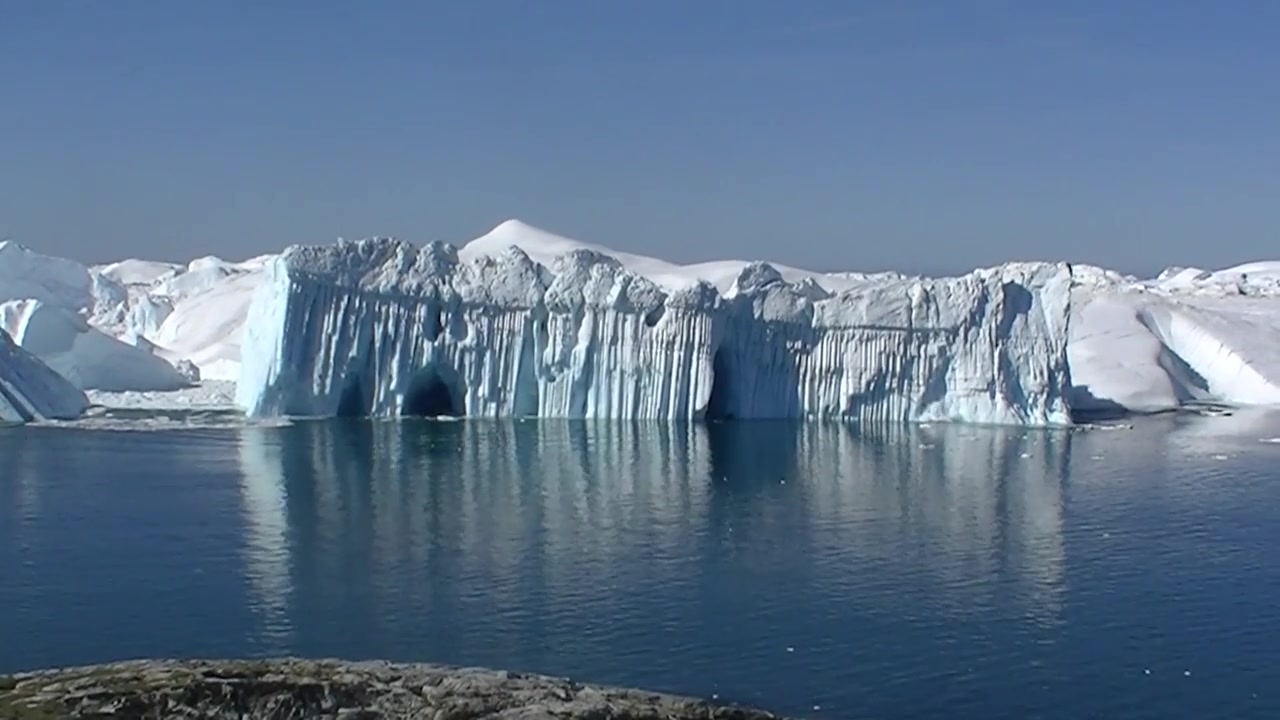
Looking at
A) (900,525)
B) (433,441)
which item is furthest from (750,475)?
(433,441)

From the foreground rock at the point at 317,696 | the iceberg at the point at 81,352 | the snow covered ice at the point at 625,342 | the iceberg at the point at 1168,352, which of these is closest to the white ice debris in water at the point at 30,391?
the snow covered ice at the point at 625,342

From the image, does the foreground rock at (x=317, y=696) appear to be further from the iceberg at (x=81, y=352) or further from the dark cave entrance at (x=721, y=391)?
the iceberg at (x=81, y=352)

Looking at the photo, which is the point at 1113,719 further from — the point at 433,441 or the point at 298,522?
the point at 433,441

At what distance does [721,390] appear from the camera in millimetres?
35250

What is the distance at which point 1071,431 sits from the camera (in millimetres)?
33812

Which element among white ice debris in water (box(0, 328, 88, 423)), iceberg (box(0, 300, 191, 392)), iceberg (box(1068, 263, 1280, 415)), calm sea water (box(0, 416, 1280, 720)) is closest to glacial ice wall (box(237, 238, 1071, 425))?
calm sea water (box(0, 416, 1280, 720))

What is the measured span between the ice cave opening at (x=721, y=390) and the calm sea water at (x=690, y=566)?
219 inches

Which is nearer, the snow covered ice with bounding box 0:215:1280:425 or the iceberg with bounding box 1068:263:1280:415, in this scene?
the snow covered ice with bounding box 0:215:1280:425

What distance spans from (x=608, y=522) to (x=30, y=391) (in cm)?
1815

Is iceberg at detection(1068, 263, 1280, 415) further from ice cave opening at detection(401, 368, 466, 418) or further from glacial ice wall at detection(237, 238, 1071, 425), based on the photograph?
ice cave opening at detection(401, 368, 466, 418)

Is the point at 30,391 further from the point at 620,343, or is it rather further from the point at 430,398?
the point at 620,343

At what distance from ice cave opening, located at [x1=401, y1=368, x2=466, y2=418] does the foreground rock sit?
20688mm

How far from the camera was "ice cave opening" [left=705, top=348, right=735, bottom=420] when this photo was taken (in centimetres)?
3469

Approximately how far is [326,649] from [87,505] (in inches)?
364
